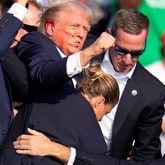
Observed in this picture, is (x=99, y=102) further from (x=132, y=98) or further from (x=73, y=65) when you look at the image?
(x=132, y=98)

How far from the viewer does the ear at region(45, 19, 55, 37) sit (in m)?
2.94

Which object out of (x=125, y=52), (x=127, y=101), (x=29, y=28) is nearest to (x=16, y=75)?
(x=29, y=28)

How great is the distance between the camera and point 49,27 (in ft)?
9.71

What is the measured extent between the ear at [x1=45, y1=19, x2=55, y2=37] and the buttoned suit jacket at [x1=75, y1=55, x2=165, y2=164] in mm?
526

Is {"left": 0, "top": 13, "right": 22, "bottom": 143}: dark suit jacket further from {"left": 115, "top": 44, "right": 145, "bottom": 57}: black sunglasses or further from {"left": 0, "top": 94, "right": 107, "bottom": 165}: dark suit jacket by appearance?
{"left": 115, "top": 44, "right": 145, "bottom": 57}: black sunglasses

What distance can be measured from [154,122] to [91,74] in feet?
2.18

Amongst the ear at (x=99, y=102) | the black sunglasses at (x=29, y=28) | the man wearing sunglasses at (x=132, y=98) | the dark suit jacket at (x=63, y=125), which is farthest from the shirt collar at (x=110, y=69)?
the dark suit jacket at (x=63, y=125)

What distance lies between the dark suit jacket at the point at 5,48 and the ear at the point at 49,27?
0.69 feet

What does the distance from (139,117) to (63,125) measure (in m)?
0.79

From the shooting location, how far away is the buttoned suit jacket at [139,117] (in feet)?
11.3

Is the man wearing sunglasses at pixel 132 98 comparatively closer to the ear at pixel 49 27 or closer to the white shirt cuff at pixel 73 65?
the ear at pixel 49 27

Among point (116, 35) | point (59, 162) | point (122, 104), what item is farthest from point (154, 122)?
point (59, 162)

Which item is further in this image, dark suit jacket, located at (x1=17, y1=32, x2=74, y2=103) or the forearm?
the forearm

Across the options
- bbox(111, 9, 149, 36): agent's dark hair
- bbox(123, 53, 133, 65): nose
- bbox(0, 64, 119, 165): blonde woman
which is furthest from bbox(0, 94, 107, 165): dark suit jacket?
bbox(111, 9, 149, 36): agent's dark hair
